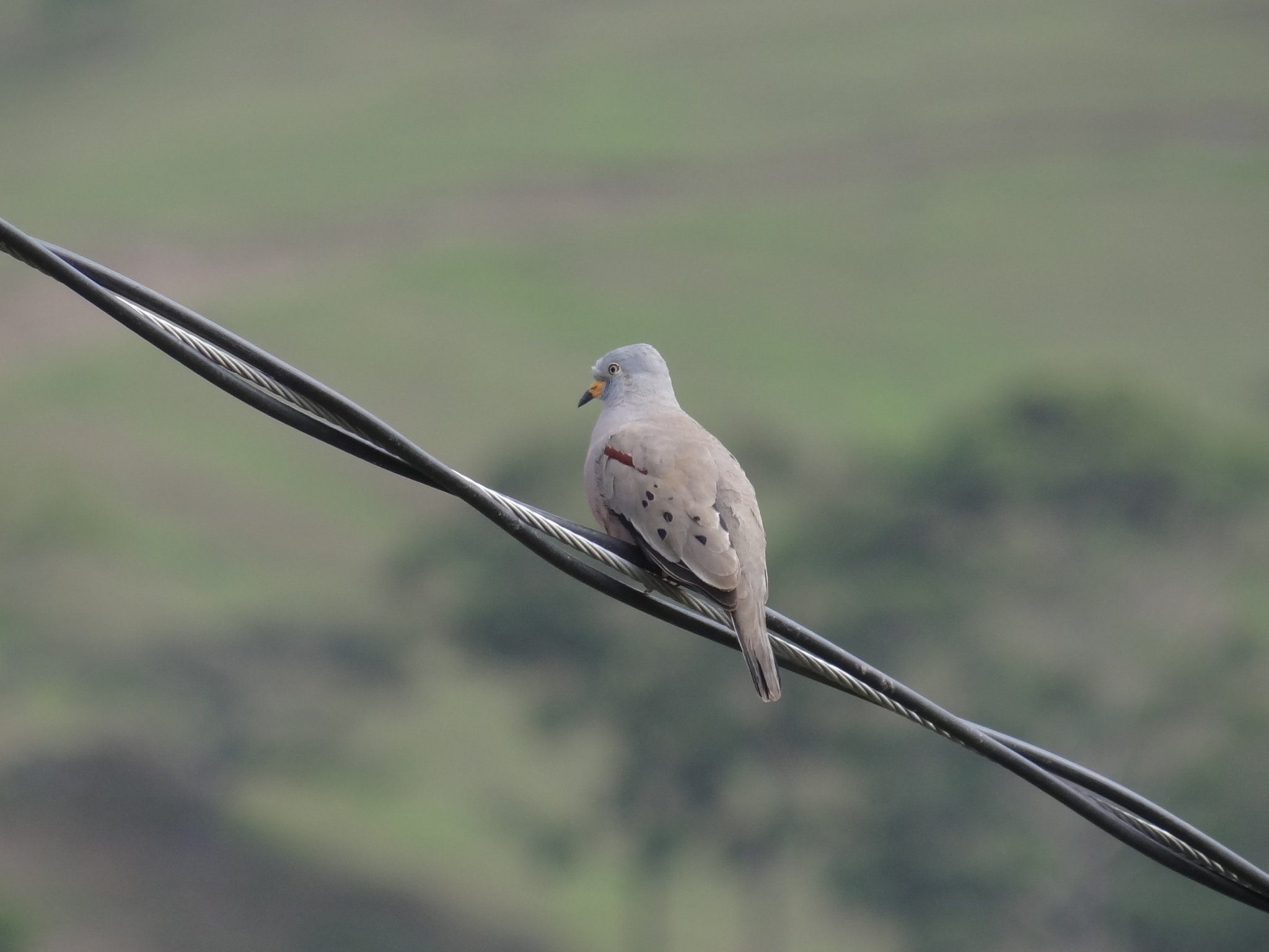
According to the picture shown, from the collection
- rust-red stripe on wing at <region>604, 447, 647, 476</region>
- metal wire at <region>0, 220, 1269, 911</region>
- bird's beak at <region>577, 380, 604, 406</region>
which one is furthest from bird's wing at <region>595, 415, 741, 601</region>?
bird's beak at <region>577, 380, 604, 406</region>

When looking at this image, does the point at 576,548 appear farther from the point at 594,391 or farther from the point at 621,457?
the point at 594,391

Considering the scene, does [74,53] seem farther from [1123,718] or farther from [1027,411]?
[1123,718]

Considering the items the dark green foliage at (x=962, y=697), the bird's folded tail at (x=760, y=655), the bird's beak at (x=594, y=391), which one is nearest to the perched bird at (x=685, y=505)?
the bird's folded tail at (x=760, y=655)

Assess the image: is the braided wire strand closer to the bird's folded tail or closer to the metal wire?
the metal wire

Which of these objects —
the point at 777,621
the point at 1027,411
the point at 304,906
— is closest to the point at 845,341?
the point at 1027,411

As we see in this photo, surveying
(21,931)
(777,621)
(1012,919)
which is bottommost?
(777,621)

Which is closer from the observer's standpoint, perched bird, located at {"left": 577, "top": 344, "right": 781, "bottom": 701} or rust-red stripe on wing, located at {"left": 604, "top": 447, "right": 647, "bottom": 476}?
perched bird, located at {"left": 577, "top": 344, "right": 781, "bottom": 701}

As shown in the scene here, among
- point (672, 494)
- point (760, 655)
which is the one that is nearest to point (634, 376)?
point (672, 494)
